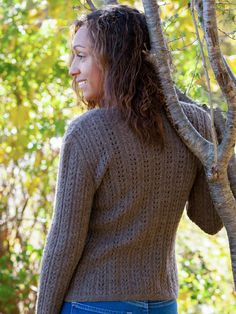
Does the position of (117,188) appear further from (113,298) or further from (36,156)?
(36,156)

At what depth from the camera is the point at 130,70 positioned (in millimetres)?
2166

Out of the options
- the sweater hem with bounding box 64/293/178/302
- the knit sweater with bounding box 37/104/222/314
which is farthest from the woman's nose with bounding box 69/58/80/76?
the sweater hem with bounding box 64/293/178/302

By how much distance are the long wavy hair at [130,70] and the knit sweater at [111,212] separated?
3cm

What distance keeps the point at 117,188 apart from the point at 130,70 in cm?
31

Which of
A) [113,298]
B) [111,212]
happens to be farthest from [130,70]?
[113,298]

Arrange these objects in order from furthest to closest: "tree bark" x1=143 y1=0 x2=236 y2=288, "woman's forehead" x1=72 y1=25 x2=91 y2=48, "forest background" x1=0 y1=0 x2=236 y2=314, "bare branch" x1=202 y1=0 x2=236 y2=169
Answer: "forest background" x1=0 y1=0 x2=236 y2=314 < "woman's forehead" x1=72 y1=25 x2=91 y2=48 < "tree bark" x1=143 y1=0 x2=236 y2=288 < "bare branch" x1=202 y1=0 x2=236 y2=169

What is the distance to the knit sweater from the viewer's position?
2.13 metres

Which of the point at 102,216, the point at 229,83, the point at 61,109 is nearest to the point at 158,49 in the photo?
the point at 229,83

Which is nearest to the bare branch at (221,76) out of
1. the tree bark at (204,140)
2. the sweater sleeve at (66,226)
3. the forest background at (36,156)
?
the tree bark at (204,140)

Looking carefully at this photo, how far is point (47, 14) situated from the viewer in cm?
483

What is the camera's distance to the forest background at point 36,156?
459cm

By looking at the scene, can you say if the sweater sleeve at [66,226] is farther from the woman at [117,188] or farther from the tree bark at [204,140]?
the tree bark at [204,140]

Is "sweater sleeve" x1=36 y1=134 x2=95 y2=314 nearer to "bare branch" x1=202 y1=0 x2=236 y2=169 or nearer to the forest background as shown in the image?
"bare branch" x1=202 y1=0 x2=236 y2=169

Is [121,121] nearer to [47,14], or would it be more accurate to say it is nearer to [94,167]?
[94,167]
